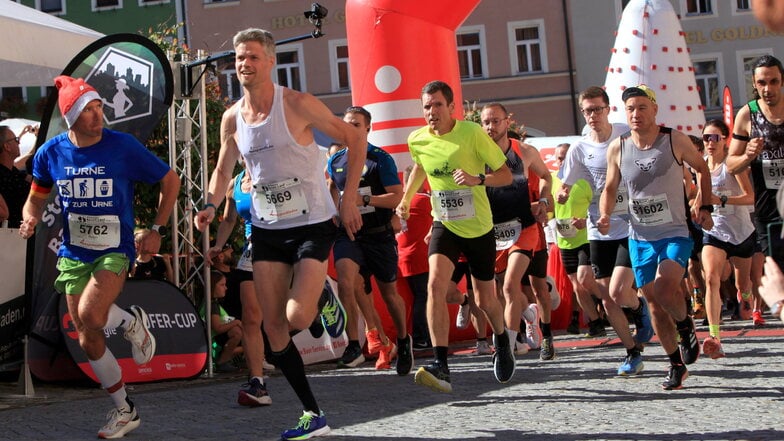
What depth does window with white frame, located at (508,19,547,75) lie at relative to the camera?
42562mm

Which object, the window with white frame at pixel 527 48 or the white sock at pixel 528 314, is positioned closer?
the white sock at pixel 528 314

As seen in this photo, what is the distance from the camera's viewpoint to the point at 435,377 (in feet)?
27.1

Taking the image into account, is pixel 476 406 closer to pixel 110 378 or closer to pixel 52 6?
pixel 110 378

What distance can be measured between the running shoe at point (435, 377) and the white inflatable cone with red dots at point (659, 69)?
29.1 feet

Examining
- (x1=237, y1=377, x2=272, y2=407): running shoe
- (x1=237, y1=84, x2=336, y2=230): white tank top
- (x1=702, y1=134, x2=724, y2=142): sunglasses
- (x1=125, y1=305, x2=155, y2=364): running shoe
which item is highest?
(x1=702, y1=134, x2=724, y2=142): sunglasses

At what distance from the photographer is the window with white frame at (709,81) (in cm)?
4350

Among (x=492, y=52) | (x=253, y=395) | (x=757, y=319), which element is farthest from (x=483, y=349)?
(x=492, y=52)

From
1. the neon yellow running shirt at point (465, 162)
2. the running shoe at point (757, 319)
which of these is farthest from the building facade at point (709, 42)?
the neon yellow running shirt at point (465, 162)

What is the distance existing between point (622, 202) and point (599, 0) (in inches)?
1315

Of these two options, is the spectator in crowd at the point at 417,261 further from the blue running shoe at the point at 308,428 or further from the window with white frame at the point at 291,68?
the window with white frame at the point at 291,68

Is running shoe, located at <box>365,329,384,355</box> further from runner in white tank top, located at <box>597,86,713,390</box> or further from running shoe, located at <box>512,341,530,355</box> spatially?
runner in white tank top, located at <box>597,86,713,390</box>

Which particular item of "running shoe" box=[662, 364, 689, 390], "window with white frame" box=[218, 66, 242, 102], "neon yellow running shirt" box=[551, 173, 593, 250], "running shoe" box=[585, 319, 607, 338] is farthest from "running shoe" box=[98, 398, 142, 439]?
"window with white frame" box=[218, 66, 242, 102]

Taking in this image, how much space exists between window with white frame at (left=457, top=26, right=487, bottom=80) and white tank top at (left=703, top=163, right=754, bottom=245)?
97.3 feet

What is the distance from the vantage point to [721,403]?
7352 mm
